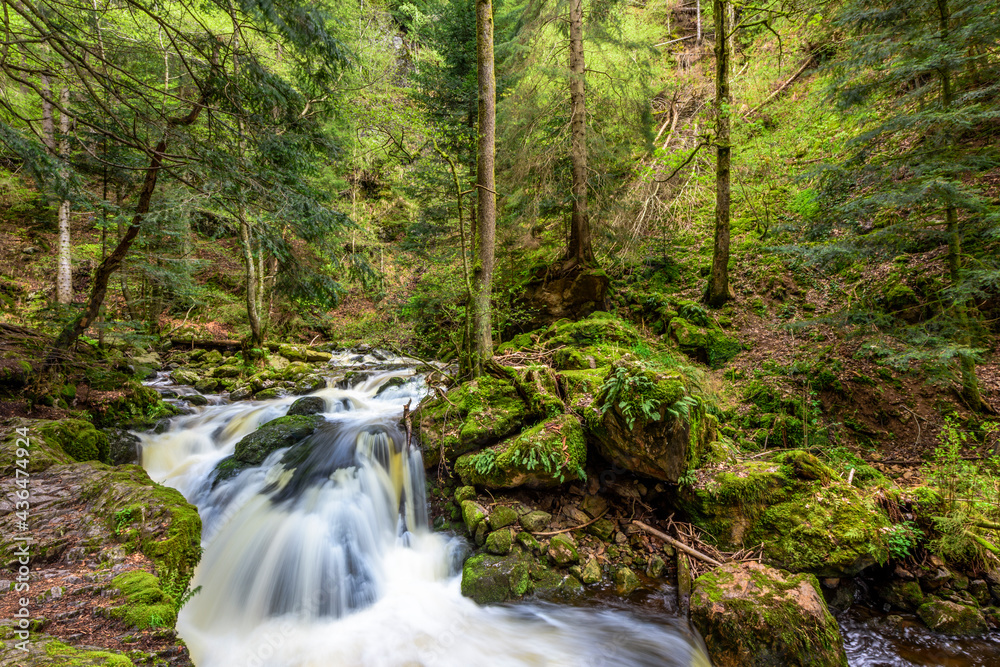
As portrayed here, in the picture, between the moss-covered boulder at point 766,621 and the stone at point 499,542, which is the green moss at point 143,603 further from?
the moss-covered boulder at point 766,621

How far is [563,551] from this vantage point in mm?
4266

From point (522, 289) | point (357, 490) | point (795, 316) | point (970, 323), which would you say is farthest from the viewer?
point (522, 289)

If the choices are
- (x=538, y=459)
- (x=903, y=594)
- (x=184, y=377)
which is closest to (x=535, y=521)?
(x=538, y=459)

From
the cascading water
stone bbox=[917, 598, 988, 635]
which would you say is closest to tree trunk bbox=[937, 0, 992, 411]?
stone bbox=[917, 598, 988, 635]

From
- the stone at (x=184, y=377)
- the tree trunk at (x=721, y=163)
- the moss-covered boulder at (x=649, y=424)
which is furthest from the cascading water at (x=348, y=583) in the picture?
the tree trunk at (x=721, y=163)

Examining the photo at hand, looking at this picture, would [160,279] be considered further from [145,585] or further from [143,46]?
[145,585]

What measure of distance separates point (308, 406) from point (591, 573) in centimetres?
688

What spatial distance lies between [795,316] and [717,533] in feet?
16.0

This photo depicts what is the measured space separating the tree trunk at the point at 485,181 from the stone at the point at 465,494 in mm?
1878

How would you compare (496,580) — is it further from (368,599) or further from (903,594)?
(903,594)

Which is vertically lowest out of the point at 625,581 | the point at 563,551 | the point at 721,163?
the point at 625,581

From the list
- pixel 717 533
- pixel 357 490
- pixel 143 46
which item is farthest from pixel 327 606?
pixel 143 46

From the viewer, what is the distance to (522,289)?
31.3 feet

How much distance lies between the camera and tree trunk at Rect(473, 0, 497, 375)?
594 centimetres
